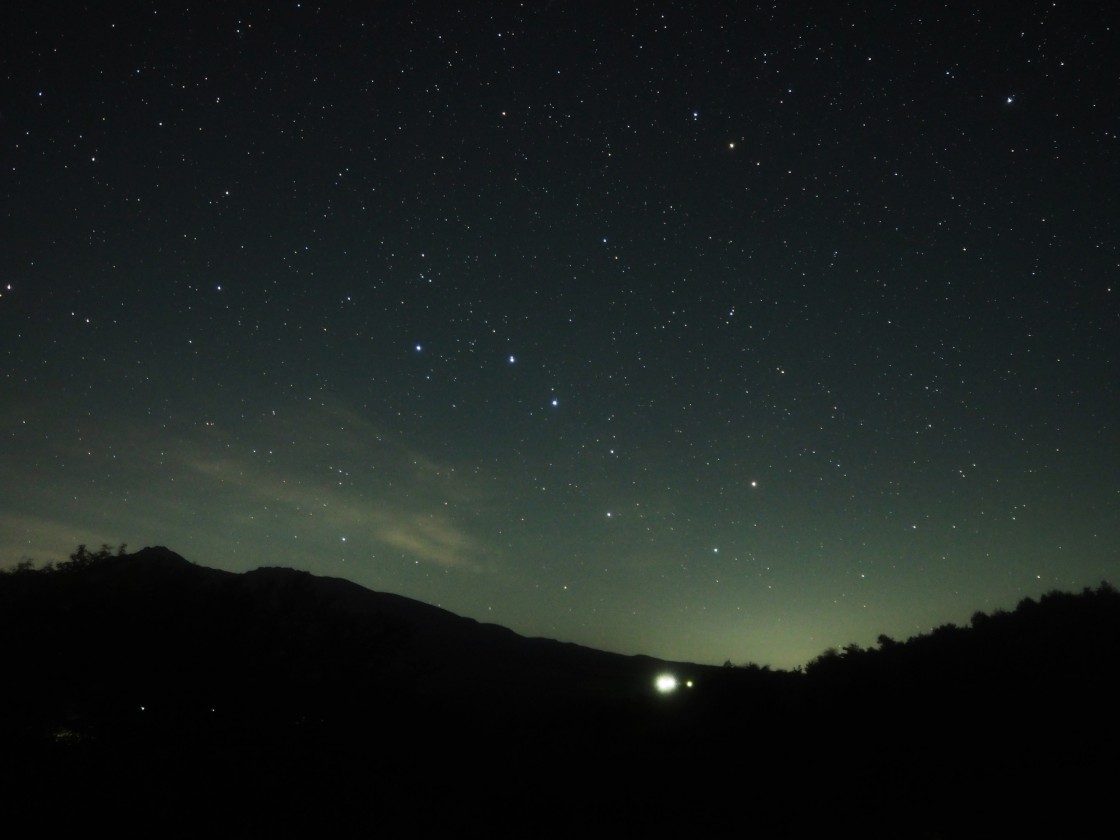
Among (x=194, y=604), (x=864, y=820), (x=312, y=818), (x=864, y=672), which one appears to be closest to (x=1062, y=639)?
(x=864, y=672)

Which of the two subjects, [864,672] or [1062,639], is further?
[864,672]

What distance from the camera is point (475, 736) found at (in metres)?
19.3

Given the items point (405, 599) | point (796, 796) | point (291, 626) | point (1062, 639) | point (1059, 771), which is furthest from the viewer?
point (405, 599)

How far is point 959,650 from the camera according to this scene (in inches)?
690

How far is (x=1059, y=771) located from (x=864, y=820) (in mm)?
3105

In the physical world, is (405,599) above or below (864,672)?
above

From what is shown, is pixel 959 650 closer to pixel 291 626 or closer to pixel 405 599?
pixel 291 626

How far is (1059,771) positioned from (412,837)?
11.2 metres

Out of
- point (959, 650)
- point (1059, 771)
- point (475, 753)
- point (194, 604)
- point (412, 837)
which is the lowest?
point (412, 837)

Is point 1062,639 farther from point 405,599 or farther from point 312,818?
point 405,599

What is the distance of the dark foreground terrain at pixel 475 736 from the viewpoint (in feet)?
39.0

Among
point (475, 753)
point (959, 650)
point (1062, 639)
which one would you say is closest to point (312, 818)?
point (475, 753)

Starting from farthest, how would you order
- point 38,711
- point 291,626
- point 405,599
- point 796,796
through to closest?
point 405,599 < point 291,626 < point 38,711 < point 796,796

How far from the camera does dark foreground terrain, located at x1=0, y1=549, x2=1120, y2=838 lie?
1190 centimetres
